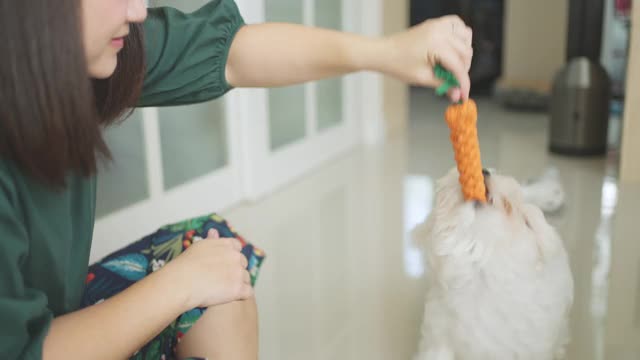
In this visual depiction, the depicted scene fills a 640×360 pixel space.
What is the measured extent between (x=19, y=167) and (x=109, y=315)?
17 cm

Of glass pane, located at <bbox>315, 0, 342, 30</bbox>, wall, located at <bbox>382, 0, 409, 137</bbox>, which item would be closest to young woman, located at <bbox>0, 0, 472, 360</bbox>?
glass pane, located at <bbox>315, 0, 342, 30</bbox>

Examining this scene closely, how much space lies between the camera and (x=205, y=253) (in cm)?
77

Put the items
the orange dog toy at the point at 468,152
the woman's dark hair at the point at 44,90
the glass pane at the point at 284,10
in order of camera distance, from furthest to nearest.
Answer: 1. the glass pane at the point at 284,10
2. the orange dog toy at the point at 468,152
3. the woman's dark hair at the point at 44,90

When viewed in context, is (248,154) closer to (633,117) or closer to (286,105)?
(286,105)

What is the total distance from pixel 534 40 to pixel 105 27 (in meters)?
3.36

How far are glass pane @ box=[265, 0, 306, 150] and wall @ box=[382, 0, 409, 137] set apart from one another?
688 mm

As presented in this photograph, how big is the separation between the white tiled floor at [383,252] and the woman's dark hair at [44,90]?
2.45 feet

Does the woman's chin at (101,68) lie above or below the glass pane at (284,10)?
above

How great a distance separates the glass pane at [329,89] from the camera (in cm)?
259

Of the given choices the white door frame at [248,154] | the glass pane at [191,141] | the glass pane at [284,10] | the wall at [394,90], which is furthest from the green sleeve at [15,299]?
the wall at [394,90]

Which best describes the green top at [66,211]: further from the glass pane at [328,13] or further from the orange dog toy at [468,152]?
the glass pane at [328,13]

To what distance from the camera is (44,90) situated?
24.0 inches

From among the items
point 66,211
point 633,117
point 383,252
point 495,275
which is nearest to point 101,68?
point 66,211

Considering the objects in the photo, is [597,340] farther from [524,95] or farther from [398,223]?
[524,95]
